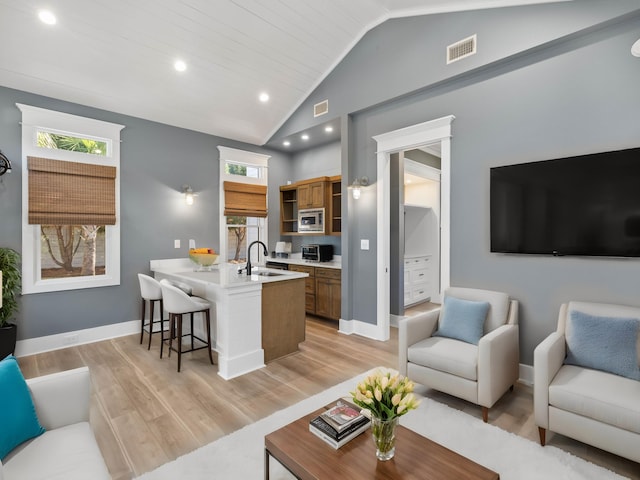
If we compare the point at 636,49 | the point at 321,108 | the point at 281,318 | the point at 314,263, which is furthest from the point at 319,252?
the point at 636,49

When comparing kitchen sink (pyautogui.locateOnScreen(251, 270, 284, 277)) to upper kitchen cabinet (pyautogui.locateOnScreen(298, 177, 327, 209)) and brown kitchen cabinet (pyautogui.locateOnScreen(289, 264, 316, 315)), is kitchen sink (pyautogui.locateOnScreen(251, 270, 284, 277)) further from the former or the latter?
upper kitchen cabinet (pyautogui.locateOnScreen(298, 177, 327, 209))

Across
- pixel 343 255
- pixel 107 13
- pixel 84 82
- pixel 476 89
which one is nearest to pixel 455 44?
pixel 476 89

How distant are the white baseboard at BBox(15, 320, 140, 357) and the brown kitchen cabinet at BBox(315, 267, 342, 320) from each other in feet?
9.00

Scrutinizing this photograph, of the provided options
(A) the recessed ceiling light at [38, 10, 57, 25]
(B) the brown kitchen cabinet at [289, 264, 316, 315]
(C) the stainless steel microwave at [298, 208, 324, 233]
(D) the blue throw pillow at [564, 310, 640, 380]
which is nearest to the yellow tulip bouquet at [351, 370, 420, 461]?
(D) the blue throw pillow at [564, 310, 640, 380]

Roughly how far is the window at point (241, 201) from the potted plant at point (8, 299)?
2668mm

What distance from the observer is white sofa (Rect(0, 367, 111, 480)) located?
129cm

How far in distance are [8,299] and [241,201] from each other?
11.0ft

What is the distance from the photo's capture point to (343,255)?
4.69m

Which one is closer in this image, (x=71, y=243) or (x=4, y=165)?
(x=4, y=165)

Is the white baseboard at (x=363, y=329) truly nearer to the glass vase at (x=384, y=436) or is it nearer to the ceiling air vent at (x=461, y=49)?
the glass vase at (x=384, y=436)

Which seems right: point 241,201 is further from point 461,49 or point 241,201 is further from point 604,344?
point 604,344

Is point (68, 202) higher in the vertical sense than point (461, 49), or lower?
lower

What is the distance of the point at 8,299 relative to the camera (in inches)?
141

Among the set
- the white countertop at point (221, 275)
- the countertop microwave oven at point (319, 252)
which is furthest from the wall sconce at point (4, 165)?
the countertop microwave oven at point (319, 252)
